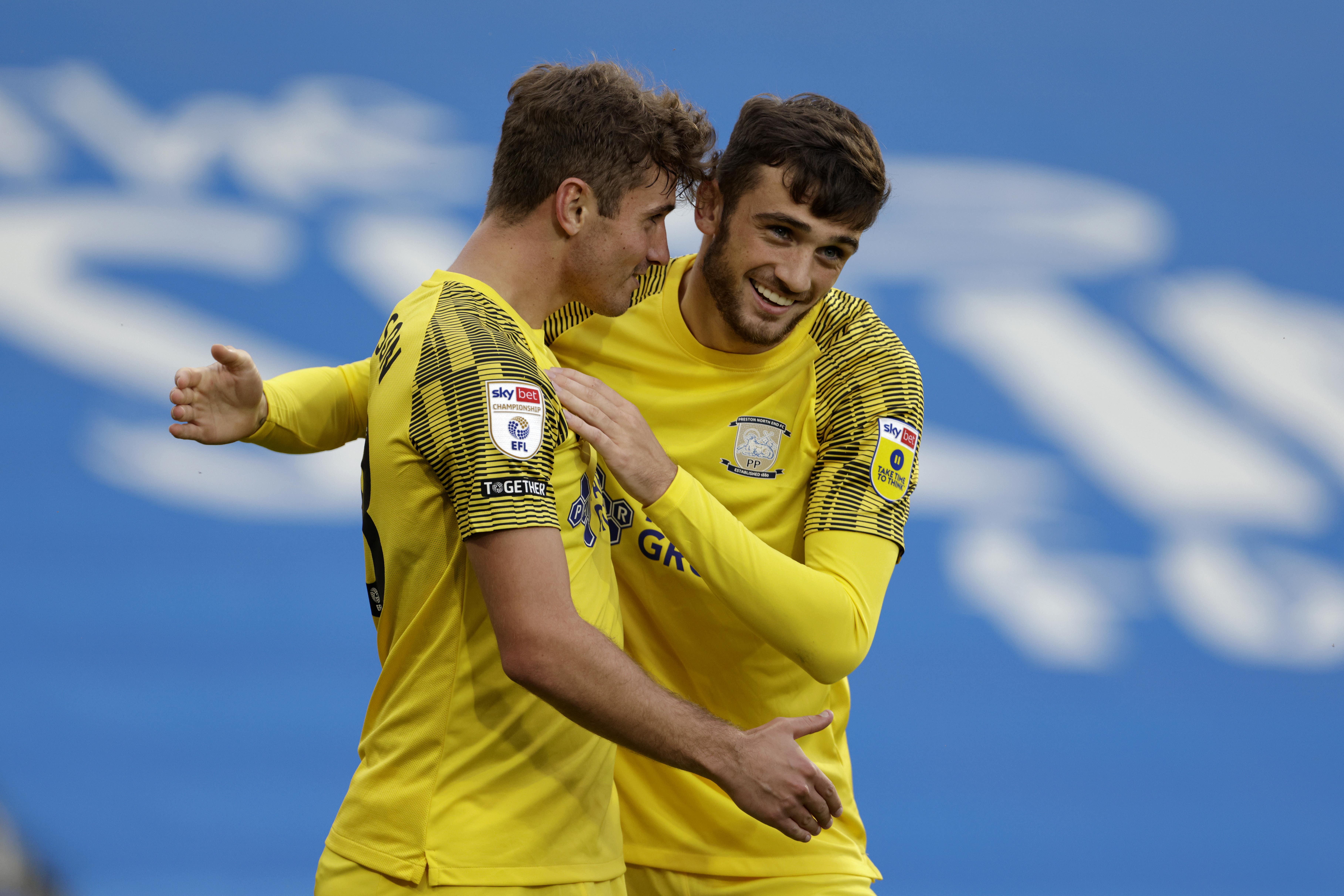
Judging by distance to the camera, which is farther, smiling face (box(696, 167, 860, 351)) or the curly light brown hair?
smiling face (box(696, 167, 860, 351))

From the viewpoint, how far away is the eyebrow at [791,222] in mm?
1929

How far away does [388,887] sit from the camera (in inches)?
56.6

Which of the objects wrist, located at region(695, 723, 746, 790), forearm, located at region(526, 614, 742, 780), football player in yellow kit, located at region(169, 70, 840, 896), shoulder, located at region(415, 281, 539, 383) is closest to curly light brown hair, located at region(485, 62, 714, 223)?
football player in yellow kit, located at region(169, 70, 840, 896)

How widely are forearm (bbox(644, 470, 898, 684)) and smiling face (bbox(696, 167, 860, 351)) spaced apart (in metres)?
0.34

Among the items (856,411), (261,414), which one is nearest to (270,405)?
(261,414)

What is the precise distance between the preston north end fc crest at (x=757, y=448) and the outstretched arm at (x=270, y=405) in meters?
0.63

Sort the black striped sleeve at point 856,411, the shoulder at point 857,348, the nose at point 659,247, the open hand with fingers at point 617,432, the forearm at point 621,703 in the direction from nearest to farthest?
the forearm at point 621,703
the open hand with fingers at point 617,432
the nose at point 659,247
the black striped sleeve at point 856,411
the shoulder at point 857,348

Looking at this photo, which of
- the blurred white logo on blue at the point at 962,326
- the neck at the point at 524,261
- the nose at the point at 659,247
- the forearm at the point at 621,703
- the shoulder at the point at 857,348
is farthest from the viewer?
the blurred white logo on blue at the point at 962,326

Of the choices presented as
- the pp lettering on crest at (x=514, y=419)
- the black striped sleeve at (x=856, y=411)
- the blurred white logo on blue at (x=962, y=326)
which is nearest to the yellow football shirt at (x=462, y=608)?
the pp lettering on crest at (x=514, y=419)

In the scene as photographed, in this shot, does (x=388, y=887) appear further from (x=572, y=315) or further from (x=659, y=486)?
(x=572, y=315)

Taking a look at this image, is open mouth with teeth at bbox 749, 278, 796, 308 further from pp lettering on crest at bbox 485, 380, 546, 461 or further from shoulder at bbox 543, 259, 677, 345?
pp lettering on crest at bbox 485, 380, 546, 461

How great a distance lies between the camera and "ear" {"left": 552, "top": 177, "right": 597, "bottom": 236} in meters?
1.63

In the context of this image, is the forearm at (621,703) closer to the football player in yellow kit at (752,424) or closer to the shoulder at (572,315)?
the football player in yellow kit at (752,424)

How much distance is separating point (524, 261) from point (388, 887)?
88 centimetres
